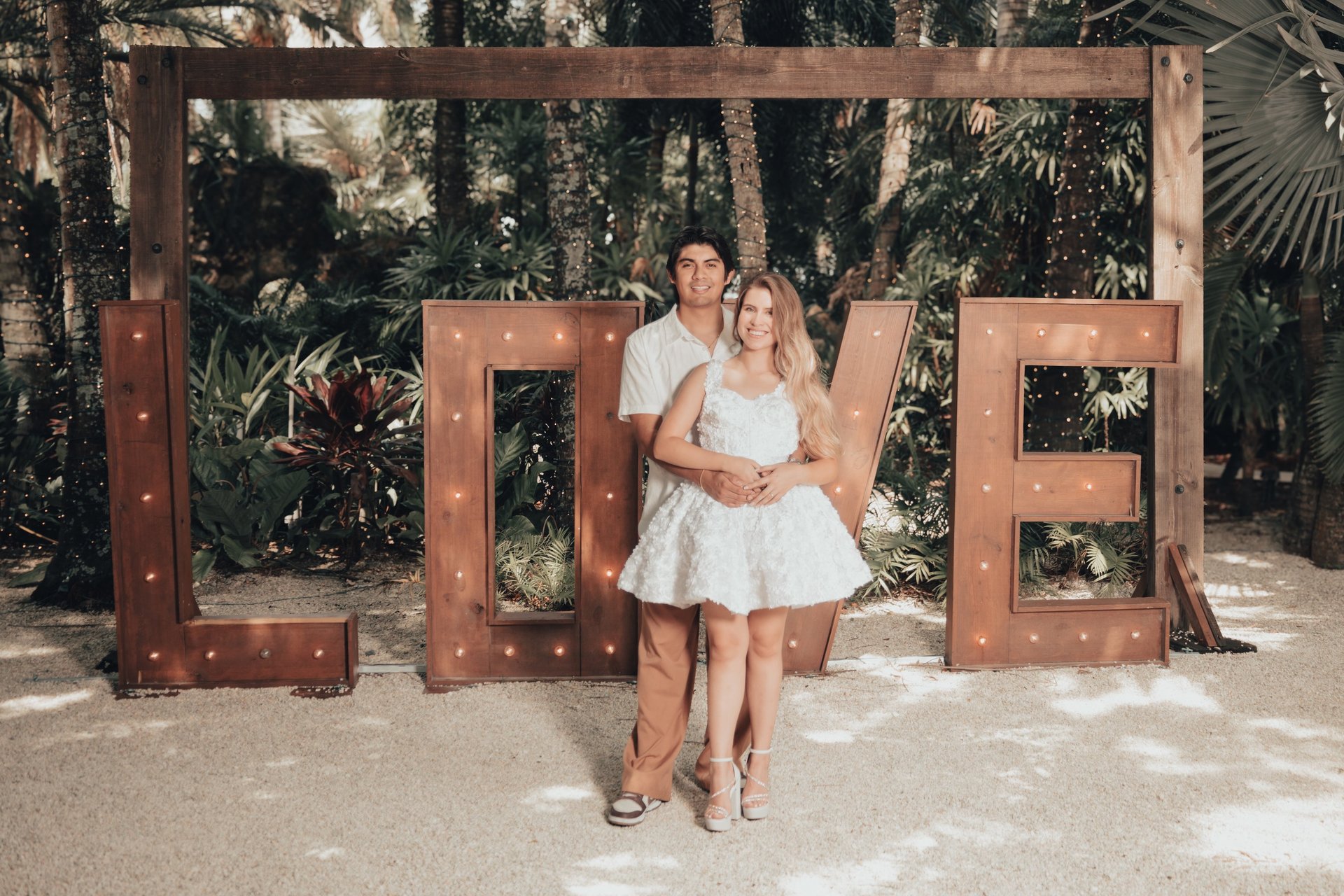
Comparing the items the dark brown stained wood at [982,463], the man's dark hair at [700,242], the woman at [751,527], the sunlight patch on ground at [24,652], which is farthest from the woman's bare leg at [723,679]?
the sunlight patch on ground at [24,652]

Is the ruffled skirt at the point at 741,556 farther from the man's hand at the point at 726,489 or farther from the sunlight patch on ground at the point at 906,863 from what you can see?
the sunlight patch on ground at the point at 906,863

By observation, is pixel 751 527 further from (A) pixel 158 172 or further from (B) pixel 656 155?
(B) pixel 656 155

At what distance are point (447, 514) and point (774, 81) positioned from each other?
2.36 meters

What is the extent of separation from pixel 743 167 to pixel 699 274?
359 centimetres

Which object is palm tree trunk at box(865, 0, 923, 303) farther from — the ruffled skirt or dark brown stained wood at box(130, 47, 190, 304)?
the ruffled skirt

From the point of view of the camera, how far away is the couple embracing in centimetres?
345

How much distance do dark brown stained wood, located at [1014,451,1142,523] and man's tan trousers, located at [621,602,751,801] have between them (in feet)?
6.40

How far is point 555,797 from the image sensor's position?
3676 mm

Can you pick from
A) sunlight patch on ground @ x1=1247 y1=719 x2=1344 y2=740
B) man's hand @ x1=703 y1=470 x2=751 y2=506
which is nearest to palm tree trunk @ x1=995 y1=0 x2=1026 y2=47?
sunlight patch on ground @ x1=1247 y1=719 x2=1344 y2=740

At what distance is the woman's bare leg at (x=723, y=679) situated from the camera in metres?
3.47

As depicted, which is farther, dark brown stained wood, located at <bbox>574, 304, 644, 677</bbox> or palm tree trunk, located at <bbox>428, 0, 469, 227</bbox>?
palm tree trunk, located at <bbox>428, 0, 469, 227</bbox>

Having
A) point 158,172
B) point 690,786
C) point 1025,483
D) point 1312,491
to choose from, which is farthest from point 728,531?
point 1312,491

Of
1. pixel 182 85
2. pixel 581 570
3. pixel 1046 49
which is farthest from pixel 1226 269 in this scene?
pixel 182 85

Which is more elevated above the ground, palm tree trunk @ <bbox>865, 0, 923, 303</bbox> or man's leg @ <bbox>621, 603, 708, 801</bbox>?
palm tree trunk @ <bbox>865, 0, 923, 303</bbox>
